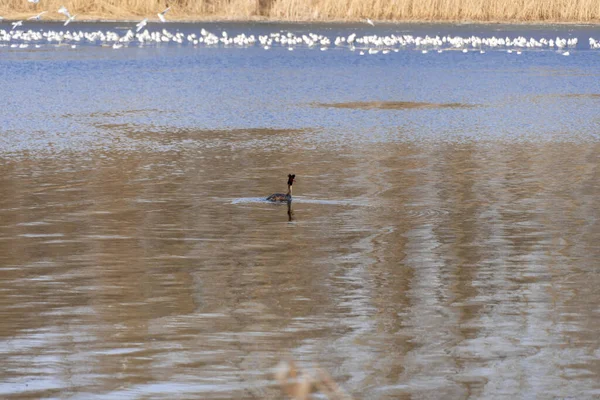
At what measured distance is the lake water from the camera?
5957mm

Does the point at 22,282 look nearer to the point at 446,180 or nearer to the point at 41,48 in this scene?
the point at 446,180

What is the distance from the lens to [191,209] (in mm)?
10500

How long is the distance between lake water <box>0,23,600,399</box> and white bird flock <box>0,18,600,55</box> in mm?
15660

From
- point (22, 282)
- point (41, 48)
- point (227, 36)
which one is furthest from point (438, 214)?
point (227, 36)

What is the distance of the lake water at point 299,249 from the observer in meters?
5.96

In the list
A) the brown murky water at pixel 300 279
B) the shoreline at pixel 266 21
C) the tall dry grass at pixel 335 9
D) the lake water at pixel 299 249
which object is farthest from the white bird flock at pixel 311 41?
the brown murky water at pixel 300 279

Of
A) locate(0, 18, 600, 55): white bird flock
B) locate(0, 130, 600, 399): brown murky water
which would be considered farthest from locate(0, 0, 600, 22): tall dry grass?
locate(0, 130, 600, 399): brown murky water

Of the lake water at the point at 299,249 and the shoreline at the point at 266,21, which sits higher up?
the lake water at the point at 299,249

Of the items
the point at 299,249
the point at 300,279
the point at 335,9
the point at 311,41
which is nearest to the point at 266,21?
the point at 335,9

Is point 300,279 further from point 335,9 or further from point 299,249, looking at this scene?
point 335,9

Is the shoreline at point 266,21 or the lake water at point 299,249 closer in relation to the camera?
the lake water at point 299,249

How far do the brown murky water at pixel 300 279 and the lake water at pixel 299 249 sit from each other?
0.02m

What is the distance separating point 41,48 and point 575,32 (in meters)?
17.8

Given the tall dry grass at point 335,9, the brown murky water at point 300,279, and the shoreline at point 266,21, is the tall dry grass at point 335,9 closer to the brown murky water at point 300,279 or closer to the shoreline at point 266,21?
the shoreline at point 266,21
